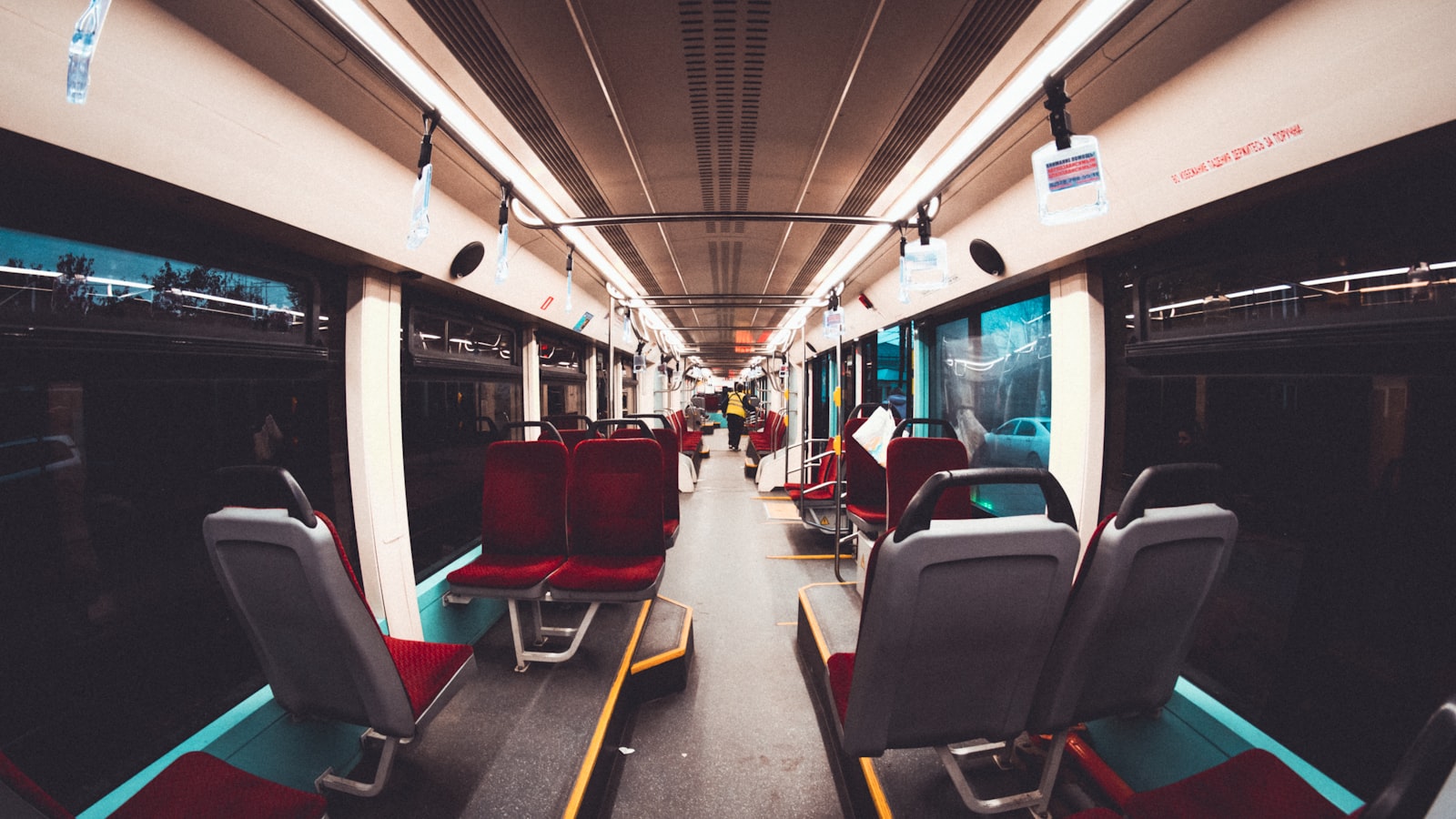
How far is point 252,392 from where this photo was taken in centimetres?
198

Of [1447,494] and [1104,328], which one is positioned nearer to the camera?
[1447,494]

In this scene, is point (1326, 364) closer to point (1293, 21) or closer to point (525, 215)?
point (1293, 21)

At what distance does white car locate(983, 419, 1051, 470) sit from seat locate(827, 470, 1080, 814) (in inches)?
91.1

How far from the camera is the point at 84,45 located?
0.88 m

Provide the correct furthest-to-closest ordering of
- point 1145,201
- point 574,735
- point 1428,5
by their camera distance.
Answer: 1. point 574,735
2. point 1145,201
3. point 1428,5

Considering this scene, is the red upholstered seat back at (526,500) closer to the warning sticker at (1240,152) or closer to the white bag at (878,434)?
the white bag at (878,434)

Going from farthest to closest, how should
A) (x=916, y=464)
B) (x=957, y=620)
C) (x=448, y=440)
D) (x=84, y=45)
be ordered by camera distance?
(x=448, y=440) → (x=916, y=464) → (x=957, y=620) → (x=84, y=45)

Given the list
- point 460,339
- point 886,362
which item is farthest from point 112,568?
point 886,362

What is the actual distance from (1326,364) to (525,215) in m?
3.84

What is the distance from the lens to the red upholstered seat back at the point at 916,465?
3070 millimetres

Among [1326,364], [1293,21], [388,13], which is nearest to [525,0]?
[388,13]

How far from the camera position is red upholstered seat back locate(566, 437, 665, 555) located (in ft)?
9.16

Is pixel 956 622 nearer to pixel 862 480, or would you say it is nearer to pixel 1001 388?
pixel 1001 388

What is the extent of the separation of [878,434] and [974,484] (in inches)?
88.6
